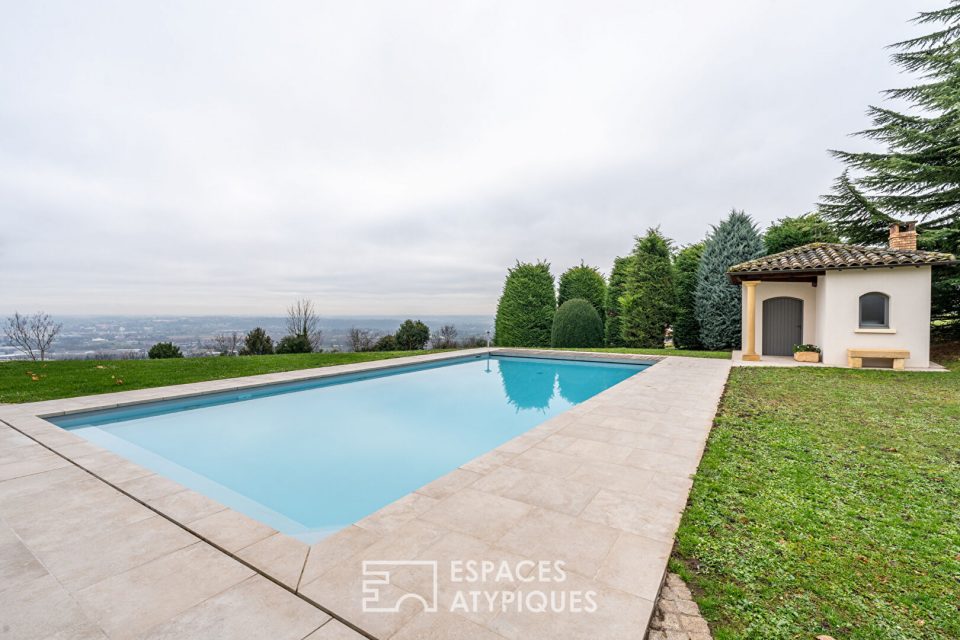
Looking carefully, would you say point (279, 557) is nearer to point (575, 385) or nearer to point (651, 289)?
point (575, 385)

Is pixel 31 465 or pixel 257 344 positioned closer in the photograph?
pixel 31 465

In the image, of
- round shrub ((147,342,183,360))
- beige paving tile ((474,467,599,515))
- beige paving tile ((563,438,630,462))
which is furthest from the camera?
round shrub ((147,342,183,360))

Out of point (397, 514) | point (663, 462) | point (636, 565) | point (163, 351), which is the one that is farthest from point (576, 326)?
point (163, 351)

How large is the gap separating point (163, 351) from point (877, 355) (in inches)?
843

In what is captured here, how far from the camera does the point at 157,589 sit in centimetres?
221

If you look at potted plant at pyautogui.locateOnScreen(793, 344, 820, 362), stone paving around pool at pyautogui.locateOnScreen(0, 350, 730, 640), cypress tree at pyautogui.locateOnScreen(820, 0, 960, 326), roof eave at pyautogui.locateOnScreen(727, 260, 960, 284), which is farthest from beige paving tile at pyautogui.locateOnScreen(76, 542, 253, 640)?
cypress tree at pyautogui.locateOnScreen(820, 0, 960, 326)

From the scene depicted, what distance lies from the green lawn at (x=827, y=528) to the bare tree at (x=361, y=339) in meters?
18.0

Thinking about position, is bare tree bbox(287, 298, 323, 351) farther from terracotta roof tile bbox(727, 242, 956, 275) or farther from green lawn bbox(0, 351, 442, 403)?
terracotta roof tile bbox(727, 242, 956, 275)

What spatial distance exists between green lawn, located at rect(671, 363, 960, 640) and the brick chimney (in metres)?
8.94

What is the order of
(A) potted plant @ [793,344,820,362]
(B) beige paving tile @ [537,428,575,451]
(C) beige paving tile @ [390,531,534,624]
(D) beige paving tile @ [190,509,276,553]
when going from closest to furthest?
(C) beige paving tile @ [390,531,534,624], (D) beige paving tile @ [190,509,276,553], (B) beige paving tile @ [537,428,575,451], (A) potted plant @ [793,344,820,362]

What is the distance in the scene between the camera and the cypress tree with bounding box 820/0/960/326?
13023mm

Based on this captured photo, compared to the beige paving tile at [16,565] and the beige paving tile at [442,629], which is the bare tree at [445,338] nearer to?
the beige paving tile at [16,565]

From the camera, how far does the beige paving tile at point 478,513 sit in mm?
2799

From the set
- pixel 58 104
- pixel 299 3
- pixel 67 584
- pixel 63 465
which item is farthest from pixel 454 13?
pixel 67 584
